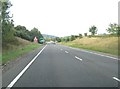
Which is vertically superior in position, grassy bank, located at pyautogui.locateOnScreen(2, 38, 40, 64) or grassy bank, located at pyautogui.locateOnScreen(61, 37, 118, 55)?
grassy bank, located at pyautogui.locateOnScreen(2, 38, 40, 64)

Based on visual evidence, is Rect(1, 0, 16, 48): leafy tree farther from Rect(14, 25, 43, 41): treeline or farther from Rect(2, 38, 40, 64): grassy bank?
Rect(14, 25, 43, 41): treeline

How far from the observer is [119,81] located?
1044 centimetres

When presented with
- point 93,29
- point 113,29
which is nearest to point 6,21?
point 113,29

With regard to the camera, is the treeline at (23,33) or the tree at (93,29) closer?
the treeline at (23,33)

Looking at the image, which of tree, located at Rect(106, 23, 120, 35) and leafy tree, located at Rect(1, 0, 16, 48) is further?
tree, located at Rect(106, 23, 120, 35)

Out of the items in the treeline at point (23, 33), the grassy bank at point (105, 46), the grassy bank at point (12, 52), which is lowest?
the grassy bank at point (105, 46)

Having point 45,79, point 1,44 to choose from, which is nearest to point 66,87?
point 45,79

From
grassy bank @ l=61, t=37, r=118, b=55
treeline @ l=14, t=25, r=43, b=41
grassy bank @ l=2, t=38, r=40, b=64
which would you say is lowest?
grassy bank @ l=61, t=37, r=118, b=55

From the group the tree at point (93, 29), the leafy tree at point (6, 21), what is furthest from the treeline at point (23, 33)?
the leafy tree at point (6, 21)

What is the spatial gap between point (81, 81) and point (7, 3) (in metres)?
27.5

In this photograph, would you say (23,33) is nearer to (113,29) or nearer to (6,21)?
(113,29)

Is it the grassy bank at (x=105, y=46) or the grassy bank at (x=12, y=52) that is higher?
the grassy bank at (x=12, y=52)

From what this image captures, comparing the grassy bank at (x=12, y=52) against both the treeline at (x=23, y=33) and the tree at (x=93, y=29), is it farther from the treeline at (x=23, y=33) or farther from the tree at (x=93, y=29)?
the tree at (x=93, y=29)

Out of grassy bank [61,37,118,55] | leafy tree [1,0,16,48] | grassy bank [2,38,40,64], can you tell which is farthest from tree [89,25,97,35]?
leafy tree [1,0,16,48]
